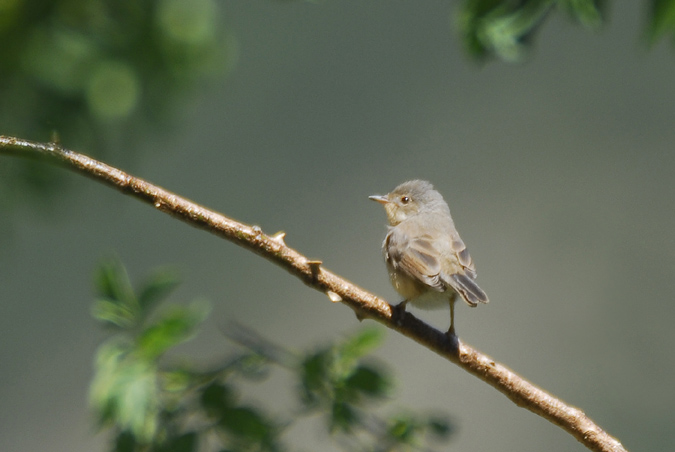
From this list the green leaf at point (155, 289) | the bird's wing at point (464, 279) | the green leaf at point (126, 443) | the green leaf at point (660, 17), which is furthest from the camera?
the bird's wing at point (464, 279)

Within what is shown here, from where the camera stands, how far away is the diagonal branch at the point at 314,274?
144 cm

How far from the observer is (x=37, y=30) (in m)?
2.56

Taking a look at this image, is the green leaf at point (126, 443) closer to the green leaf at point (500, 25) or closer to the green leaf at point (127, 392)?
the green leaf at point (127, 392)

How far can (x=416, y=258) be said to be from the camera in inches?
99.9

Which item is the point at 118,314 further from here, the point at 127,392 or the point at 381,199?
the point at 381,199

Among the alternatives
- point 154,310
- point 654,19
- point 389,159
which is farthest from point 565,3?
point 389,159

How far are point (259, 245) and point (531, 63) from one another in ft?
A: 14.5

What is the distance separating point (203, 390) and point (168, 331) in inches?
6.8

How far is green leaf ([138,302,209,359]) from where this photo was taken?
5.52ft

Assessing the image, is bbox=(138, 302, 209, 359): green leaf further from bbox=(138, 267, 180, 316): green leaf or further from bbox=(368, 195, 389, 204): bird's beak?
bbox=(368, 195, 389, 204): bird's beak

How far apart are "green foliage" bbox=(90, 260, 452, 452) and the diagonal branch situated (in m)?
0.20

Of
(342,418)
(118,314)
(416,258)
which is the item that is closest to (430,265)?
(416,258)

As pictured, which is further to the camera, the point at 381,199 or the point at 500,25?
the point at 381,199

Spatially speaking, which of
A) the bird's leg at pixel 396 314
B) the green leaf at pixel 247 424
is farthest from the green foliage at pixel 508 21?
the green leaf at pixel 247 424
